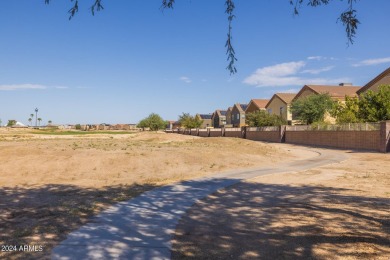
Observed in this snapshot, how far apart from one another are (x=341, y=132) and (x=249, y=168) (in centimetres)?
1841

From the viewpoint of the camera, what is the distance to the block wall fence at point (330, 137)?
25.5 metres

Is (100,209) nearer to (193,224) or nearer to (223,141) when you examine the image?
(193,224)

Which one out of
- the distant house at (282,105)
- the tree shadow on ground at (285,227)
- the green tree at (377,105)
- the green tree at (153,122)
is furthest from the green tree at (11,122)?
the tree shadow on ground at (285,227)

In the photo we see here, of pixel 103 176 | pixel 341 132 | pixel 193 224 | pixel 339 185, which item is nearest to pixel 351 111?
pixel 341 132

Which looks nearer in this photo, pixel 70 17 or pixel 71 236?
pixel 70 17

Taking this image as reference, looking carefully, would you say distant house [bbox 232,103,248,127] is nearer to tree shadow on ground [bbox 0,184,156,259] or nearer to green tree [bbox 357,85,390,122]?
green tree [bbox 357,85,390,122]

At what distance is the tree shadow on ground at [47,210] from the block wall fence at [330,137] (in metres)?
20.8

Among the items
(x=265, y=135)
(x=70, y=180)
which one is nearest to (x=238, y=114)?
(x=265, y=135)

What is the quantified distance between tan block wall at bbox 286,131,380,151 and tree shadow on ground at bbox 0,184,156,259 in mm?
21913

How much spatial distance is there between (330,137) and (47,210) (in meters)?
30.4

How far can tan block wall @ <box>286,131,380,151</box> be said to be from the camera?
27.1 metres

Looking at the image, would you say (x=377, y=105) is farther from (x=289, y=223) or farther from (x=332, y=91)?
(x=289, y=223)

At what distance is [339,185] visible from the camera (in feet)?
38.7

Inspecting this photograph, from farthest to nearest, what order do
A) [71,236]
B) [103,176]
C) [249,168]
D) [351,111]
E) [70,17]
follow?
[351,111] < [249,168] < [103,176] < [71,236] < [70,17]
